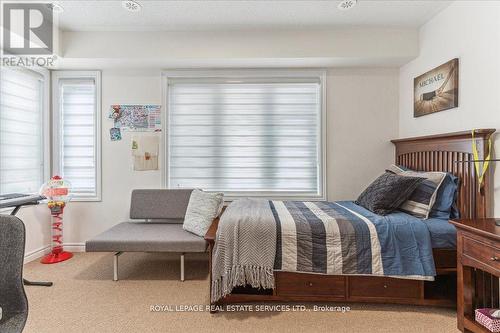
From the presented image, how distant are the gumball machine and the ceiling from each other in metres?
1.77

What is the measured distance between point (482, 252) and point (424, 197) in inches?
28.6

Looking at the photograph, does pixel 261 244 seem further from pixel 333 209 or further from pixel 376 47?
pixel 376 47

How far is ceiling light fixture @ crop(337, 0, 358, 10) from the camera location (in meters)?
2.46

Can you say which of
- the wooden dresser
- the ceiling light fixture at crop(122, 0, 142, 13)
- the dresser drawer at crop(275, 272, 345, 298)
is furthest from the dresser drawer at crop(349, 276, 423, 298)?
the ceiling light fixture at crop(122, 0, 142, 13)

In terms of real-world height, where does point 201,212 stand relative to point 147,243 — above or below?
above

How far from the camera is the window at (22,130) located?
285cm

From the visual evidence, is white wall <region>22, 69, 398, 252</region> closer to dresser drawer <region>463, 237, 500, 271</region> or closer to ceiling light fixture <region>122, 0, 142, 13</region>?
ceiling light fixture <region>122, 0, 142, 13</region>

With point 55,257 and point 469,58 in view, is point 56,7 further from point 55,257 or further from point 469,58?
point 469,58

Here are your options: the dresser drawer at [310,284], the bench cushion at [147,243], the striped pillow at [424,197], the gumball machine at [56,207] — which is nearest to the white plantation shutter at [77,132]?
the gumball machine at [56,207]

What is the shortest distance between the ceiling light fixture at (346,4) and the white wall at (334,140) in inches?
32.9

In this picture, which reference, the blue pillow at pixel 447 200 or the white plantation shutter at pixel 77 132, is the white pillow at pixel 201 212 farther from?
the blue pillow at pixel 447 200

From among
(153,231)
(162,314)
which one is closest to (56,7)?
(153,231)

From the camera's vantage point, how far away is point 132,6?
2.55 metres

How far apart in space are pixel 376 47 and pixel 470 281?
2.42 metres
